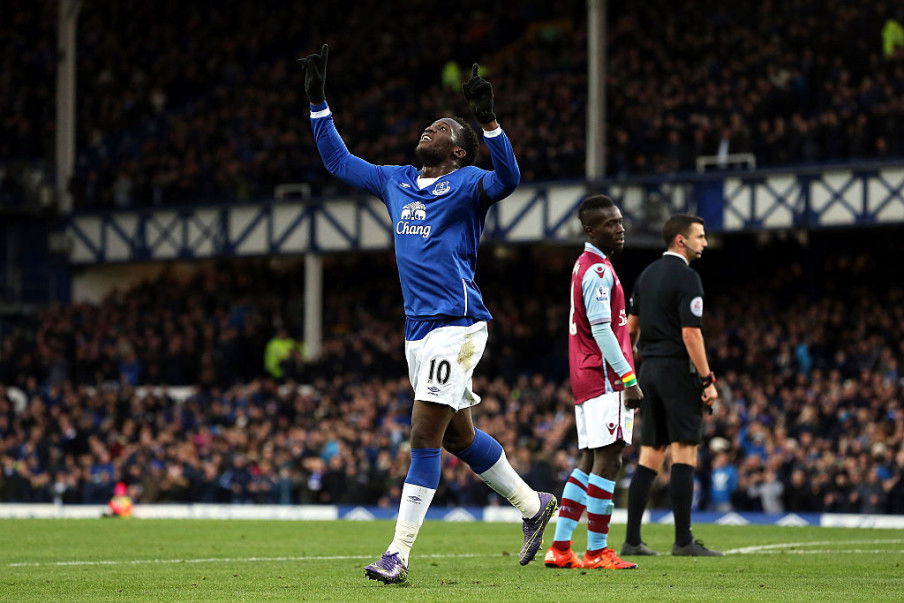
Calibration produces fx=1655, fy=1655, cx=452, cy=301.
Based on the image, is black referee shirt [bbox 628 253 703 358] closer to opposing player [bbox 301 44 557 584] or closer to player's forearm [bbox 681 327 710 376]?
player's forearm [bbox 681 327 710 376]

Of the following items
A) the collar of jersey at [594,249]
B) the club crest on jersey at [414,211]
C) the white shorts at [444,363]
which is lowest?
the white shorts at [444,363]

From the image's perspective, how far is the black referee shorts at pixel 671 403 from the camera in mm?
11359

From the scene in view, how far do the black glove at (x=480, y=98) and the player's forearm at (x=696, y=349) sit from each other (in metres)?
3.42

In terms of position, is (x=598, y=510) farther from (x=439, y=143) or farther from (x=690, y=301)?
(x=439, y=143)

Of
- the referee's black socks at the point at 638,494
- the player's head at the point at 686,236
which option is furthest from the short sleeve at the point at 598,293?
the referee's black socks at the point at 638,494

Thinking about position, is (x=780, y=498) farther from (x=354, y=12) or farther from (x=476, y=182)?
(x=354, y=12)

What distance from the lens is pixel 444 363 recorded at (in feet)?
28.4

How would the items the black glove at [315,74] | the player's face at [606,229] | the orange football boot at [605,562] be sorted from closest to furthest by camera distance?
1. the black glove at [315,74]
2. the orange football boot at [605,562]
3. the player's face at [606,229]

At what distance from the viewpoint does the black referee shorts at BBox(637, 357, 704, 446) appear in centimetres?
1136

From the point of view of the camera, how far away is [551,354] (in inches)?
1273

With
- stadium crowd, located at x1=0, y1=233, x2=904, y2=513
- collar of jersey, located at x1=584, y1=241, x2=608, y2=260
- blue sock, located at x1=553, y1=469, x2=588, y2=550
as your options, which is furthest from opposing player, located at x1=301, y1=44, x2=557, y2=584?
stadium crowd, located at x1=0, y1=233, x2=904, y2=513

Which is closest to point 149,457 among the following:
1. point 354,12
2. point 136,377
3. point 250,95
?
point 136,377

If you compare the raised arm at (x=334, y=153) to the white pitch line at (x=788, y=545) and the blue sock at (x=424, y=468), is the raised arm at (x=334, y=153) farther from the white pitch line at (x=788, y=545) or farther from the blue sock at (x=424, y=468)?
the white pitch line at (x=788, y=545)

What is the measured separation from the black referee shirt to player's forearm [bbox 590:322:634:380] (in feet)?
5.27
